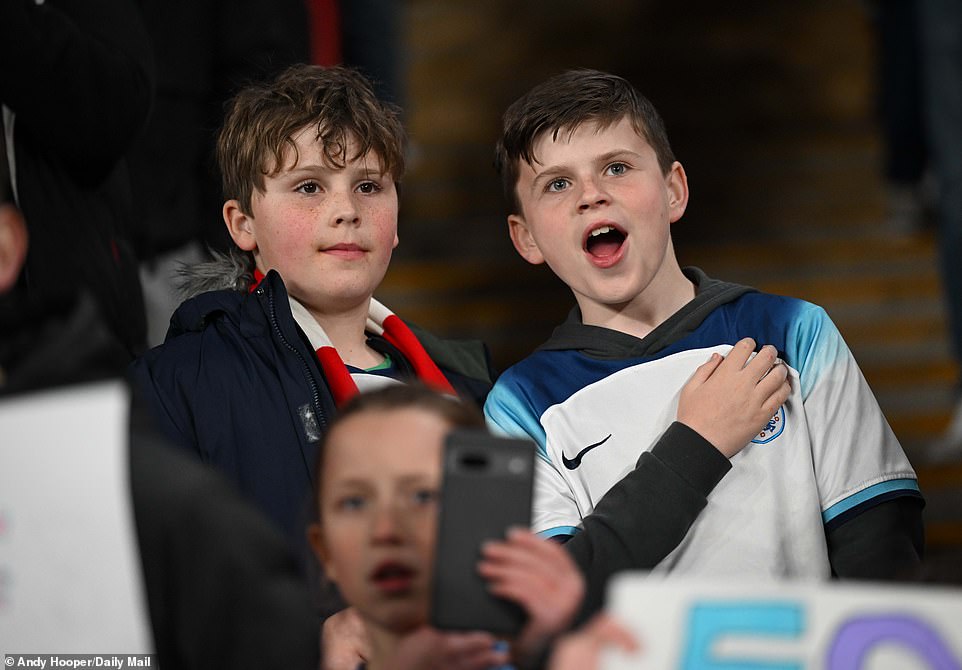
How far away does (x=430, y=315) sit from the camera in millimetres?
4461

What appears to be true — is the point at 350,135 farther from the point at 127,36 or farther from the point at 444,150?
the point at 444,150

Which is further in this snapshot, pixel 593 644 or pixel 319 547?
pixel 319 547

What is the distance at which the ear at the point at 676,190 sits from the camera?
2.04 metres

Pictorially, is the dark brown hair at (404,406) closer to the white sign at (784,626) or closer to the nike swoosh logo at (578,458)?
the white sign at (784,626)

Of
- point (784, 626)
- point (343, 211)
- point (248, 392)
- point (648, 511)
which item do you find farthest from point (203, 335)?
point (784, 626)

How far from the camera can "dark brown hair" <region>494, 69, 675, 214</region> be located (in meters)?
1.96

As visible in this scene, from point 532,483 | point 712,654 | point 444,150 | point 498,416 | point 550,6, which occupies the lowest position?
point 712,654

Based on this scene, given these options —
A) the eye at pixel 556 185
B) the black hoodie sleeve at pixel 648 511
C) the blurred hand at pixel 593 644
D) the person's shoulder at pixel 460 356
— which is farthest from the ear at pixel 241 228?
the blurred hand at pixel 593 644

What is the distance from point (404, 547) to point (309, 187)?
865 mm

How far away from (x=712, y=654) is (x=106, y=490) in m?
0.53

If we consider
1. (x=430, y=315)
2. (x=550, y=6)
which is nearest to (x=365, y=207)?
(x=430, y=315)

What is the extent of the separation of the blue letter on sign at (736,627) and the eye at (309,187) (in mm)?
1079

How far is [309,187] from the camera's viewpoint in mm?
1996

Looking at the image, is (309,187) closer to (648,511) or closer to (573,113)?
(573,113)
